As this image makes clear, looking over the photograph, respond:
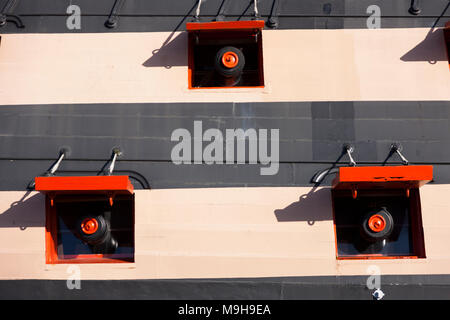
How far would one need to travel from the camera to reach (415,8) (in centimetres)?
822

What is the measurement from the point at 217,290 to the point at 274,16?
4.20 meters

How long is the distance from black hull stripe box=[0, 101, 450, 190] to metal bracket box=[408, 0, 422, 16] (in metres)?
1.50

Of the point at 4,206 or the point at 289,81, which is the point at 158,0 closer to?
the point at 289,81

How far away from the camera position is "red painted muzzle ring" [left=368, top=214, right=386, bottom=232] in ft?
23.3

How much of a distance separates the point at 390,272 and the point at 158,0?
5306 millimetres

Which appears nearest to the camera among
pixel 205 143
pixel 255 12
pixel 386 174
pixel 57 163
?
pixel 386 174

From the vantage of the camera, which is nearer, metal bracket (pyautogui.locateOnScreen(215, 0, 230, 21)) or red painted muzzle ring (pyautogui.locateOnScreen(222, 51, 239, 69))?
red painted muzzle ring (pyautogui.locateOnScreen(222, 51, 239, 69))

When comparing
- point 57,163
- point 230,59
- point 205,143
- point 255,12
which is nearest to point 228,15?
point 255,12

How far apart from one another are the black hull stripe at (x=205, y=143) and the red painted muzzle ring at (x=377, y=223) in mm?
789

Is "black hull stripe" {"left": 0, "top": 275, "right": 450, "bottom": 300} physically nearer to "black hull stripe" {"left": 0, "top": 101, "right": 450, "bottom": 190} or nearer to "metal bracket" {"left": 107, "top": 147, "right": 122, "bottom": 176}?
"black hull stripe" {"left": 0, "top": 101, "right": 450, "bottom": 190}

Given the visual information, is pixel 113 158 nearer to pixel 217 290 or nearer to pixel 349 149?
pixel 217 290

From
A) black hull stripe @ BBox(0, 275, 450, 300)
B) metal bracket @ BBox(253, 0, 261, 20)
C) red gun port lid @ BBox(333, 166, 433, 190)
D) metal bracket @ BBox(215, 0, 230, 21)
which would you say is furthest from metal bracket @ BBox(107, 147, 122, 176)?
red gun port lid @ BBox(333, 166, 433, 190)

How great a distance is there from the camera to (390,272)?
7.09 meters
